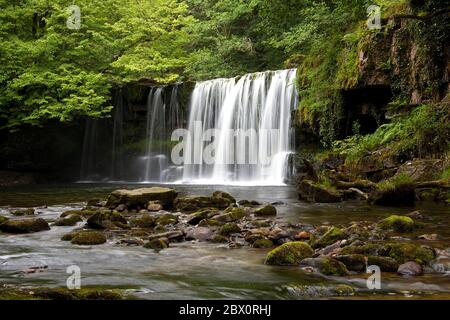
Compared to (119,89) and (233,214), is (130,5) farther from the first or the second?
(233,214)

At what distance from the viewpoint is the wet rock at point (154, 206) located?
1216 centimetres

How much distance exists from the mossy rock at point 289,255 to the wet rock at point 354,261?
0.51m

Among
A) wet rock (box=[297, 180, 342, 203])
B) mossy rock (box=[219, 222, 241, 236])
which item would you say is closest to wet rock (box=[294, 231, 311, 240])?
mossy rock (box=[219, 222, 241, 236])

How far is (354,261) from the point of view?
19.3 ft

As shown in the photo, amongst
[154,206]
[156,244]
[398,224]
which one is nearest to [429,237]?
[398,224]

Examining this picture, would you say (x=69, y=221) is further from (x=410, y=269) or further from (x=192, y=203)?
(x=410, y=269)

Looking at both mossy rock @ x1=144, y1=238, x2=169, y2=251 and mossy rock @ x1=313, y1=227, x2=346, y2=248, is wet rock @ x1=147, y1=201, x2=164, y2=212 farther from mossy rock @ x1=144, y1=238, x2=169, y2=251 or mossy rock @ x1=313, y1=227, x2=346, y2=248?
mossy rock @ x1=313, y1=227, x2=346, y2=248

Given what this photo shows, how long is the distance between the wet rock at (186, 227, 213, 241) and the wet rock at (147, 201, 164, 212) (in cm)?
370

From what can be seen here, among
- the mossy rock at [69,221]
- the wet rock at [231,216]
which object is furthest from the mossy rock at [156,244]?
the mossy rock at [69,221]

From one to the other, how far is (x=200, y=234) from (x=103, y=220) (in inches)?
84.8

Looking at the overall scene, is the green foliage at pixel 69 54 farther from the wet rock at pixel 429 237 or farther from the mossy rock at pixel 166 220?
the wet rock at pixel 429 237

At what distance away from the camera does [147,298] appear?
15.6 feet

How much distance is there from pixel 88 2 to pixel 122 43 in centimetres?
254

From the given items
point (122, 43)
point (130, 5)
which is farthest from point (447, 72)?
point (130, 5)
